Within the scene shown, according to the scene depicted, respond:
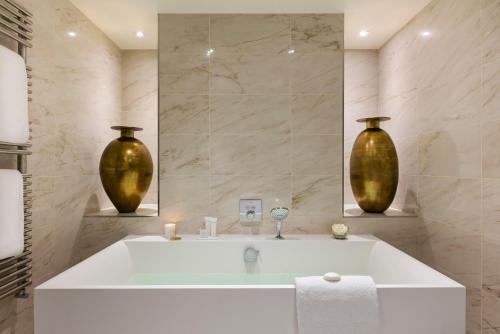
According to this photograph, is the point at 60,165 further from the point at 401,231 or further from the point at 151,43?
the point at 401,231

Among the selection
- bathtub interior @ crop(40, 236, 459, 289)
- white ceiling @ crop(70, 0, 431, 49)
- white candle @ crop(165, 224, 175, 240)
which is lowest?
bathtub interior @ crop(40, 236, 459, 289)

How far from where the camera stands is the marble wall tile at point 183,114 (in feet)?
7.47

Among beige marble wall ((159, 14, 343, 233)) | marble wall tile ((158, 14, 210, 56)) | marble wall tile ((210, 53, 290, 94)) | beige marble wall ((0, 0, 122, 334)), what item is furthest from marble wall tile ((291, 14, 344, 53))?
beige marble wall ((0, 0, 122, 334))

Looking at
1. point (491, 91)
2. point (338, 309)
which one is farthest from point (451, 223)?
point (338, 309)

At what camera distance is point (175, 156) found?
2283mm

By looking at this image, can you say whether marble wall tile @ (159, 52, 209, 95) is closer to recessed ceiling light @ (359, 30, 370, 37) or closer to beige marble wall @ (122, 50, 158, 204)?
beige marble wall @ (122, 50, 158, 204)

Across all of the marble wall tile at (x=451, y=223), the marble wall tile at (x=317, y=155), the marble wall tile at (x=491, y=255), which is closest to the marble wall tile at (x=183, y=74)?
the marble wall tile at (x=317, y=155)

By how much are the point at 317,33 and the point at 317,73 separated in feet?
0.97

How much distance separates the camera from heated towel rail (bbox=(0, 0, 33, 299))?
1439 mm

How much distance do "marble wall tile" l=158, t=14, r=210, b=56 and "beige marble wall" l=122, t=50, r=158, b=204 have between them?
24.8 inches

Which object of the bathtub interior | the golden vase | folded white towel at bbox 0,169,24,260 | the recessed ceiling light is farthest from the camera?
the recessed ceiling light

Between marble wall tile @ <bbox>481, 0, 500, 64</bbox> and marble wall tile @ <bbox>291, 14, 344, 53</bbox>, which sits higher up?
marble wall tile @ <bbox>291, 14, 344, 53</bbox>

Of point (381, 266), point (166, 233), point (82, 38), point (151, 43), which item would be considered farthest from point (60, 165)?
point (381, 266)

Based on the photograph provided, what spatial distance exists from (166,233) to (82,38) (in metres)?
1.53
